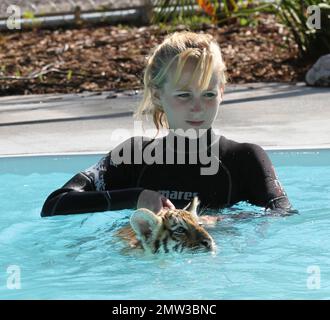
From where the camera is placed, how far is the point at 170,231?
14.1ft

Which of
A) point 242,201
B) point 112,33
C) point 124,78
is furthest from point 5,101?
point 242,201

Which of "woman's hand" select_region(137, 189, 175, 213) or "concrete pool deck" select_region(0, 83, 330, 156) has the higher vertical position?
"woman's hand" select_region(137, 189, 175, 213)

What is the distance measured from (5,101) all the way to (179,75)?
4.69 m

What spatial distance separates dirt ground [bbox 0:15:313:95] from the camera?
9898mm

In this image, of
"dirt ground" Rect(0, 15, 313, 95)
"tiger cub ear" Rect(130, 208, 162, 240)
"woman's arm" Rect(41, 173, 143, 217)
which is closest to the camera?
"tiger cub ear" Rect(130, 208, 162, 240)

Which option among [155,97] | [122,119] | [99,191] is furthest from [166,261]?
[122,119]

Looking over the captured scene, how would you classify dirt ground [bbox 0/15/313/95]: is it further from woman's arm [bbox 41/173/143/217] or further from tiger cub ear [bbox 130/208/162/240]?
tiger cub ear [bbox 130/208/162/240]

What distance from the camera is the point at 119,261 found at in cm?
472

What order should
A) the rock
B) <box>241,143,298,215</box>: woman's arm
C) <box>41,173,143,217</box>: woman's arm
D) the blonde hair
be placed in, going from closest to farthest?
<box>41,173,143,217</box>: woman's arm < the blonde hair < <box>241,143,298,215</box>: woman's arm < the rock

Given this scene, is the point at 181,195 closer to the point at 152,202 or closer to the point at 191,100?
the point at 191,100

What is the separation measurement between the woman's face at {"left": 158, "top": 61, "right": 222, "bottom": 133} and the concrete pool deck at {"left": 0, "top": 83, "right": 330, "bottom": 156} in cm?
225

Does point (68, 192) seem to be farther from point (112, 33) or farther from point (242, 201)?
point (112, 33)

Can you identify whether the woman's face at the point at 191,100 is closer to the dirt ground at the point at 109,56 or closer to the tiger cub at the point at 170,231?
the tiger cub at the point at 170,231

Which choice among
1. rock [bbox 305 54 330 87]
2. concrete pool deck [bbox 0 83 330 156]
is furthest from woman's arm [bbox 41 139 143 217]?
rock [bbox 305 54 330 87]
